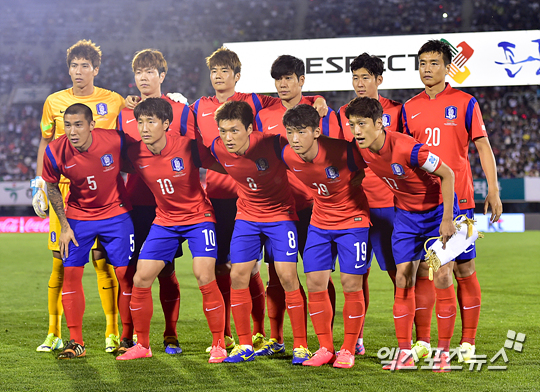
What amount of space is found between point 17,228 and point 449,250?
1635 cm

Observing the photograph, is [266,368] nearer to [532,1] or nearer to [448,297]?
[448,297]

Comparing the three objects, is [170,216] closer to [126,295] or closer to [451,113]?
[126,295]

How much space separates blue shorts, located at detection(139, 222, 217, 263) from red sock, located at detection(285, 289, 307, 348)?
2.05 ft

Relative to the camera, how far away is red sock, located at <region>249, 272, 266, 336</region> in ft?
15.5

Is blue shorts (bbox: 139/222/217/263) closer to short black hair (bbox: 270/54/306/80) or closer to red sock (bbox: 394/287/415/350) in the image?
short black hair (bbox: 270/54/306/80)

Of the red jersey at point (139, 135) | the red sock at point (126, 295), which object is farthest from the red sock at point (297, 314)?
the red jersey at point (139, 135)

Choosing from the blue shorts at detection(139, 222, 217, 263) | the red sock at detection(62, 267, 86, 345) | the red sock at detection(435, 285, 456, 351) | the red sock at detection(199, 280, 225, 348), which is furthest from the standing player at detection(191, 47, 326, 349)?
the red sock at detection(435, 285, 456, 351)

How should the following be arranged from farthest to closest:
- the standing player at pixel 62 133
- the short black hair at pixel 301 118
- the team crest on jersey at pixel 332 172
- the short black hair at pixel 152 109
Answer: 1. the standing player at pixel 62 133
2. the short black hair at pixel 152 109
3. the team crest on jersey at pixel 332 172
4. the short black hair at pixel 301 118

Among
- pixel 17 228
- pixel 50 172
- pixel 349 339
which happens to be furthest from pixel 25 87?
pixel 349 339

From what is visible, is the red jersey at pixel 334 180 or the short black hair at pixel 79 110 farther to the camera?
the short black hair at pixel 79 110

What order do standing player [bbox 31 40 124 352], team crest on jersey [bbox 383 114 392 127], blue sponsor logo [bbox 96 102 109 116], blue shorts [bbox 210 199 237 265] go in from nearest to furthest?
team crest on jersey [bbox 383 114 392 127], blue shorts [bbox 210 199 237 265], standing player [bbox 31 40 124 352], blue sponsor logo [bbox 96 102 109 116]

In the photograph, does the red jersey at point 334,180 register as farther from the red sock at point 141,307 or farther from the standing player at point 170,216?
the red sock at point 141,307

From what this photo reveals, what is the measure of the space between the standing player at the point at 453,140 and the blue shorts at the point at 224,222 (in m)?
1.46

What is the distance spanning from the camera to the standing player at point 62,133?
4.74 m
